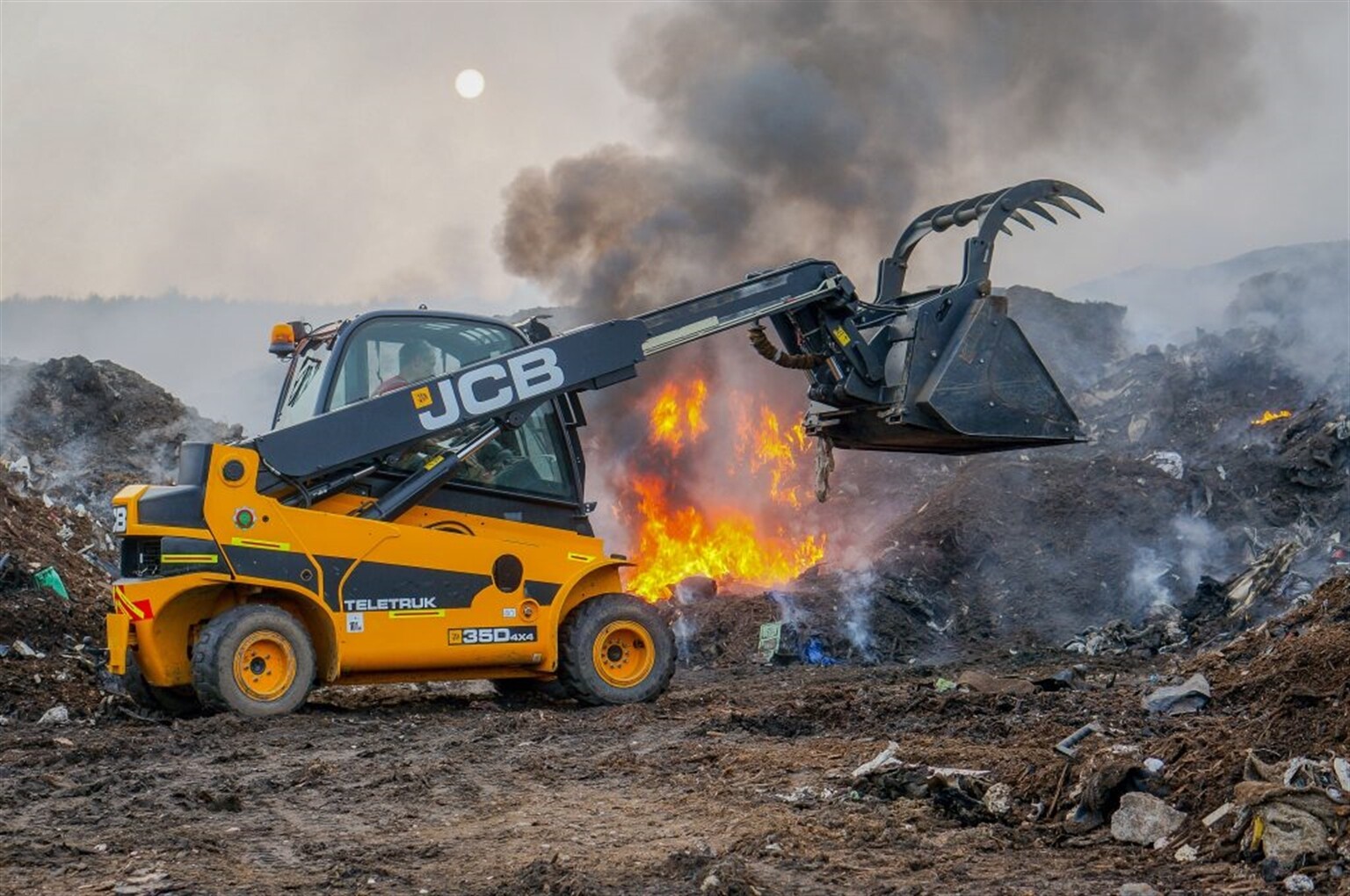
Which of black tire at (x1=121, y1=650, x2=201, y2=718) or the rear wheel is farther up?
black tire at (x1=121, y1=650, x2=201, y2=718)

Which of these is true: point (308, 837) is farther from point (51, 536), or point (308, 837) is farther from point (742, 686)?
point (51, 536)

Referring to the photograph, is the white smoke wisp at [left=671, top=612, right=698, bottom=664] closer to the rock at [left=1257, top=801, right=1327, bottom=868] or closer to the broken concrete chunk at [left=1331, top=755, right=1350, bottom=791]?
the broken concrete chunk at [left=1331, top=755, right=1350, bottom=791]

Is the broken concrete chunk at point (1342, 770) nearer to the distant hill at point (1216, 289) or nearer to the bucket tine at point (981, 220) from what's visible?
the bucket tine at point (981, 220)

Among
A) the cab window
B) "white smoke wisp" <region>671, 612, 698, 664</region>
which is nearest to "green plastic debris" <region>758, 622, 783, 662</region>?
"white smoke wisp" <region>671, 612, 698, 664</region>

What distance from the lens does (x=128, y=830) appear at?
514 cm

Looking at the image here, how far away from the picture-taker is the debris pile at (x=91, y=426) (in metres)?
16.5

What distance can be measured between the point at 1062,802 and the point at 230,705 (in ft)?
16.2

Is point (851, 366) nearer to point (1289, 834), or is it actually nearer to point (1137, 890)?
point (1289, 834)

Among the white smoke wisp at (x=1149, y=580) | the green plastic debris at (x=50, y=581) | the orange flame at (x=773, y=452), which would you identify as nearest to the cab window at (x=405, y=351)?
the green plastic debris at (x=50, y=581)

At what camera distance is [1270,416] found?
66.7 ft

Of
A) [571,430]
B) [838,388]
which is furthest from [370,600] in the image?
[838,388]

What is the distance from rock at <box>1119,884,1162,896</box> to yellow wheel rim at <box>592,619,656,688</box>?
5373 millimetres

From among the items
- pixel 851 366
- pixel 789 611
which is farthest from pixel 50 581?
pixel 789 611

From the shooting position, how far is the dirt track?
439cm
